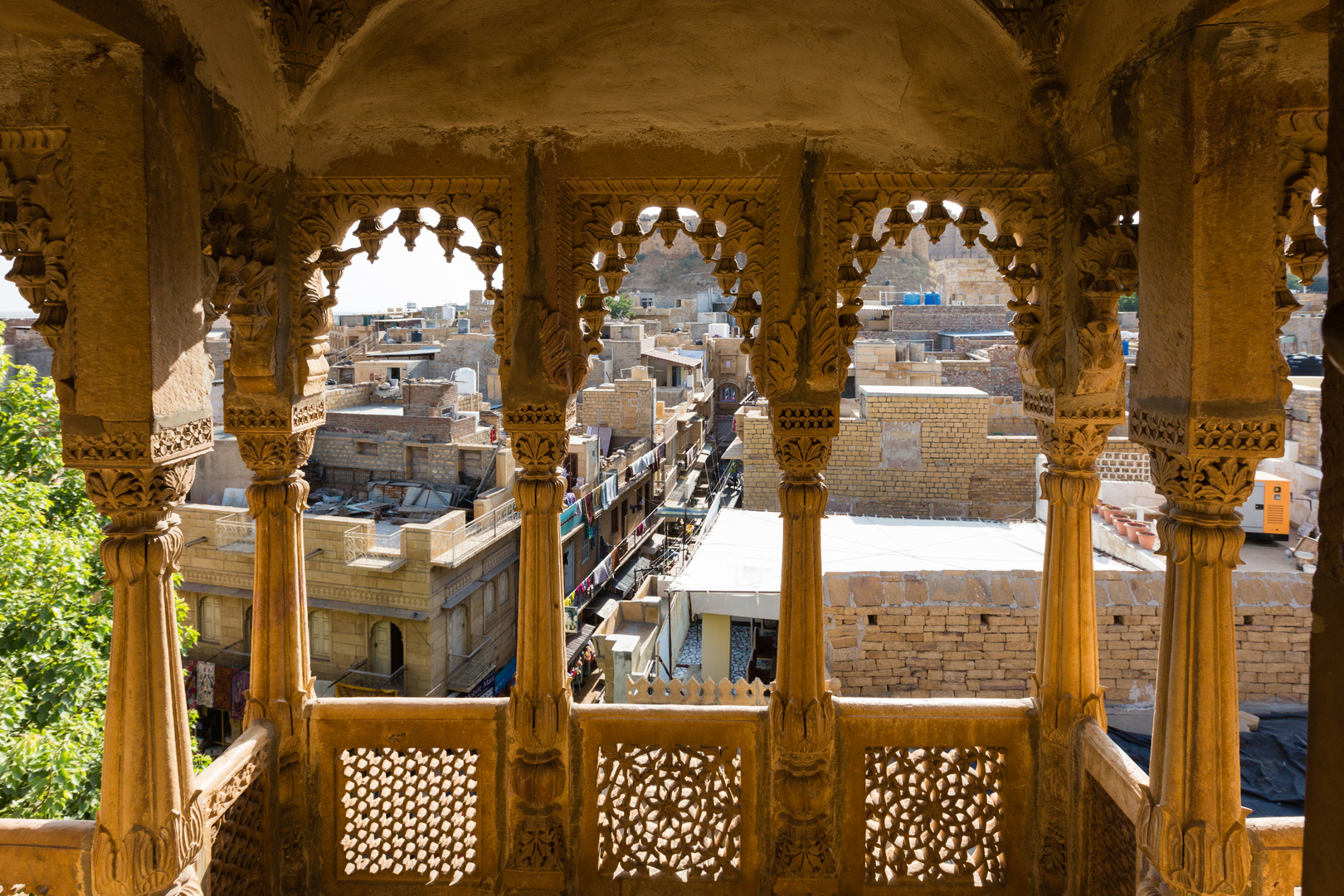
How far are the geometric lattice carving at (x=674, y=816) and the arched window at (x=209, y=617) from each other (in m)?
15.3

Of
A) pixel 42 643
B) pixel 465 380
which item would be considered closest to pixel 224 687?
pixel 42 643

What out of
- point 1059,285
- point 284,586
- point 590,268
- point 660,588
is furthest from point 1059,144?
point 660,588

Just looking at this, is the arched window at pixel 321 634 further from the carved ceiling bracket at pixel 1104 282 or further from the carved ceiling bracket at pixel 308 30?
the carved ceiling bracket at pixel 1104 282

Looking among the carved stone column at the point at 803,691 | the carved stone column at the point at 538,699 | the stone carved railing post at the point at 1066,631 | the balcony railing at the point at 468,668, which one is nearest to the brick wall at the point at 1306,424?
the stone carved railing post at the point at 1066,631

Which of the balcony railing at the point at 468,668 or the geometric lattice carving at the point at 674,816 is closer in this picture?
the geometric lattice carving at the point at 674,816

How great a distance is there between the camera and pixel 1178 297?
2750mm

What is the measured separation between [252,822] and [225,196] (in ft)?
9.82

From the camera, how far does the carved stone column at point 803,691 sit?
13.0 ft

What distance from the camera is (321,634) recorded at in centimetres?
1612

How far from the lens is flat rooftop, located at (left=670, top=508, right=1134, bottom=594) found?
858 centimetres

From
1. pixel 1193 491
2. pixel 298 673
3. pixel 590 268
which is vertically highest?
pixel 590 268

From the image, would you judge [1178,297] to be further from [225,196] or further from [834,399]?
[225,196]

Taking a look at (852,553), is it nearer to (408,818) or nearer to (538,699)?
(538,699)

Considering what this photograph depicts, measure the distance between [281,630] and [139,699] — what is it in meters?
1.27
